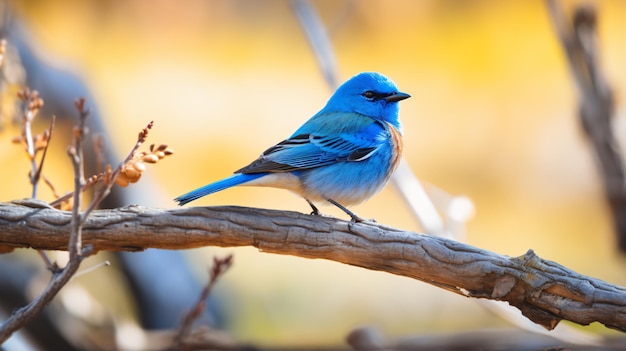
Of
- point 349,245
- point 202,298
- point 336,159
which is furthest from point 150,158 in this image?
point 336,159

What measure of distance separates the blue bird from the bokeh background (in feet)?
4.66

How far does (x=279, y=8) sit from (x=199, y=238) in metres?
2.80

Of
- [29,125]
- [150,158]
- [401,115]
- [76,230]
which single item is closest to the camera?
[76,230]

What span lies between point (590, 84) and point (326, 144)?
147cm

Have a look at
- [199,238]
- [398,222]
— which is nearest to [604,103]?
[398,222]

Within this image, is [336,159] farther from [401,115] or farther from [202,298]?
[401,115]

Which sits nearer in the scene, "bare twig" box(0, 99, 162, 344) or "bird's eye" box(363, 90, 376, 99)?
"bare twig" box(0, 99, 162, 344)

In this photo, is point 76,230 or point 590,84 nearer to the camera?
point 76,230

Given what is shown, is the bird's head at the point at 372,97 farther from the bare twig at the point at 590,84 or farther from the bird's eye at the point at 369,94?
the bare twig at the point at 590,84

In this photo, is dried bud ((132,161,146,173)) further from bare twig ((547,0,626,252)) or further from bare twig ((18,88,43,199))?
bare twig ((547,0,626,252))

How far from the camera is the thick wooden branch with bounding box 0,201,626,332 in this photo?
1729mm

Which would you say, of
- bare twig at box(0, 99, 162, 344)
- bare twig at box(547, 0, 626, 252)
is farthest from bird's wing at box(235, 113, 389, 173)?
bare twig at box(547, 0, 626, 252)

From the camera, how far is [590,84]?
3283mm

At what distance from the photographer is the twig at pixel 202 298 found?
2102 millimetres
